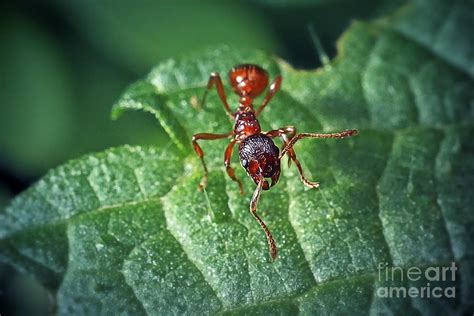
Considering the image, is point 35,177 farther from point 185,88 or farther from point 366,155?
point 366,155

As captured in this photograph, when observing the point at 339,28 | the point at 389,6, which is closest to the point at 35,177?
the point at 339,28

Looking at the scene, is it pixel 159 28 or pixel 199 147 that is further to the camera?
pixel 159 28

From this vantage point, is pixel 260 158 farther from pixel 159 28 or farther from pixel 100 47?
pixel 100 47

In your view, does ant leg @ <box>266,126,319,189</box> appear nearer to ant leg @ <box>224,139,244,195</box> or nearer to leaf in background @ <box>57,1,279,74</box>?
ant leg @ <box>224,139,244,195</box>

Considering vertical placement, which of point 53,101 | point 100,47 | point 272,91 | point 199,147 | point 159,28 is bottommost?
point 199,147

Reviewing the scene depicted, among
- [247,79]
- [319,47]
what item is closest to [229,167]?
[247,79]

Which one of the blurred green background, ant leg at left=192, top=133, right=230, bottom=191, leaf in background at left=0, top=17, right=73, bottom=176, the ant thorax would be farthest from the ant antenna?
leaf in background at left=0, top=17, right=73, bottom=176

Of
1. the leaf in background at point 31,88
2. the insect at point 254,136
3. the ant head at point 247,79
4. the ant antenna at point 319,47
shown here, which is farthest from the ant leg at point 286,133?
the leaf in background at point 31,88
